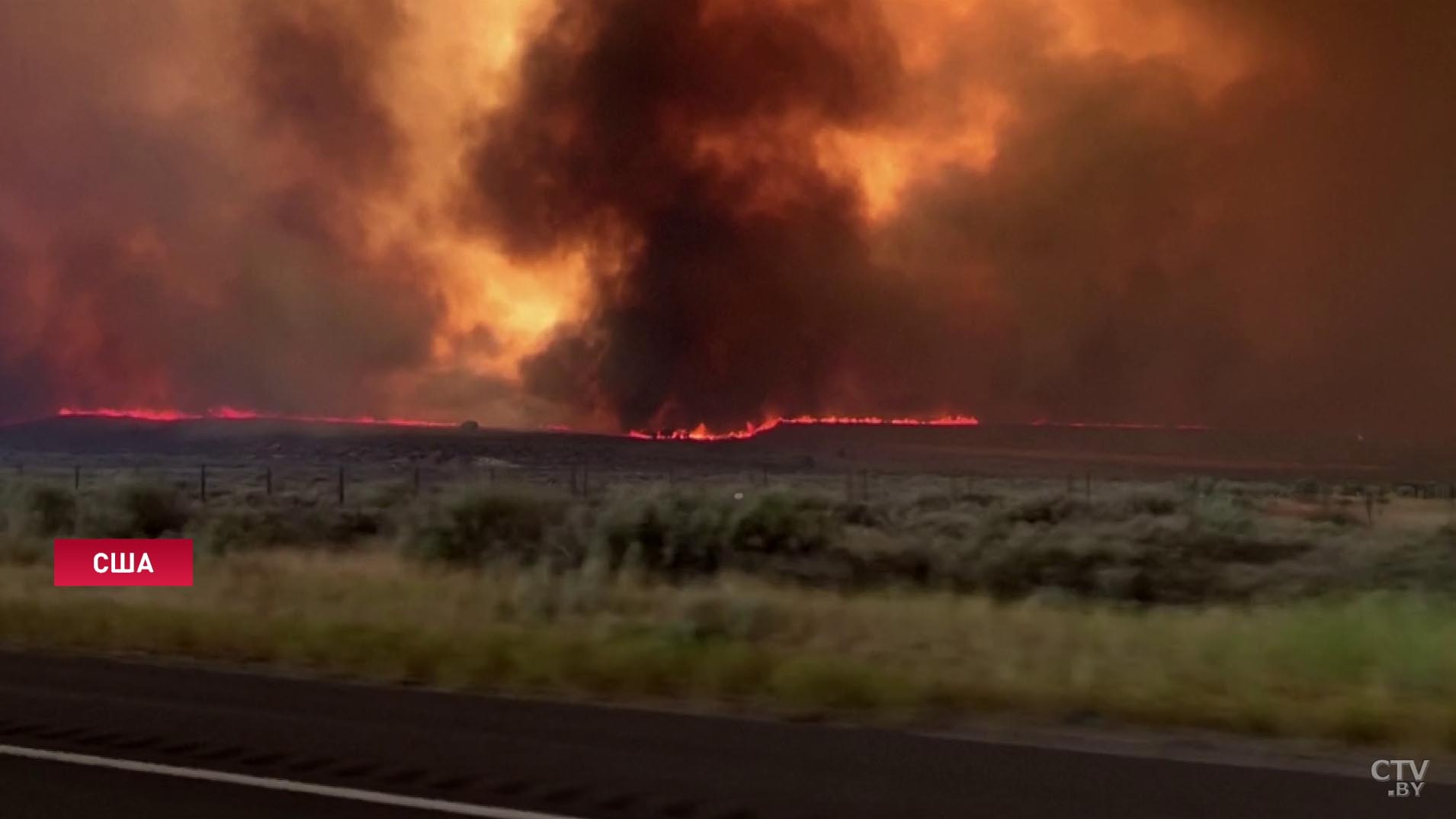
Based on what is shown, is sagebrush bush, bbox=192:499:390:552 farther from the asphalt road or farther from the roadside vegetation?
the asphalt road

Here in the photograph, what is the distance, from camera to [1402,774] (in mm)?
7562

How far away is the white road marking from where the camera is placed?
22.1ft

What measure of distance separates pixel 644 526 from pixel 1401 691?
1611 cm

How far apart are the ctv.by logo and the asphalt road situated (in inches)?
3.4

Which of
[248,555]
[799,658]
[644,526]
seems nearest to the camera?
[799,658]

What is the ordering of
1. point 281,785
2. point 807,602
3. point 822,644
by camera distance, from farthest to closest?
point 807,602
point 822,644
point 281,785

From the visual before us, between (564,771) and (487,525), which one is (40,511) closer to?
(487,525)

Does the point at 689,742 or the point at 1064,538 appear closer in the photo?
the point at 689,742

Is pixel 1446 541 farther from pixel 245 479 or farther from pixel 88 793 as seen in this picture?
pixel 245 479

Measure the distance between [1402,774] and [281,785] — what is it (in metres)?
6.18

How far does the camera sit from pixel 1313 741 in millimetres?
8531

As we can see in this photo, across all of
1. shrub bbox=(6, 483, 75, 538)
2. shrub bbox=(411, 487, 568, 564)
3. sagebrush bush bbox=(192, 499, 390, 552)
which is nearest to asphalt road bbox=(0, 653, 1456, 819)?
shrub bbox=(411, 487, 568, 564)

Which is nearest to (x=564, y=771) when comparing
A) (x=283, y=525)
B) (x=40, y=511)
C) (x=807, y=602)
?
(x=807, y=602)

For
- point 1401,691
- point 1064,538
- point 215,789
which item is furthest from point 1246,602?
point 215,789
